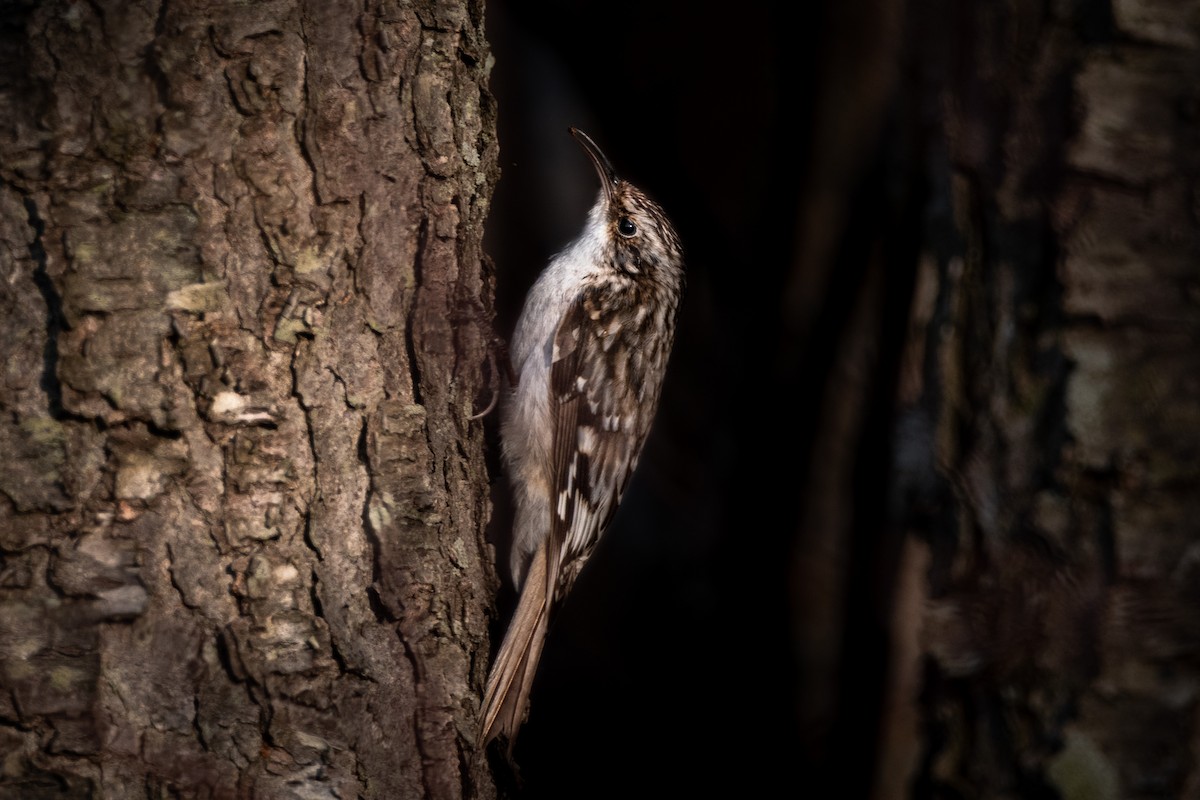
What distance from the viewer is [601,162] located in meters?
2.83

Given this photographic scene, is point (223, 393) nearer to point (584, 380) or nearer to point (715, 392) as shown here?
point (584, 380)

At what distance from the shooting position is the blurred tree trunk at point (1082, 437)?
7.16 feet

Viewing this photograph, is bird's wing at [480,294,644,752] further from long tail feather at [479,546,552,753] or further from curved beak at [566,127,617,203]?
curved beak at [566,127,617,203]

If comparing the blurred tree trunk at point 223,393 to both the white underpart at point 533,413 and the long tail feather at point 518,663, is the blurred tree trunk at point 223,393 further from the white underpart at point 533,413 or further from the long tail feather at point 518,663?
the white underpart at point 533,413

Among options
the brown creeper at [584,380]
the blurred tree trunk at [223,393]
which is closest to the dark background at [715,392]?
the brown creeper at [584,380]

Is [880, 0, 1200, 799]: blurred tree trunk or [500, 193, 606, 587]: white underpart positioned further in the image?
[500, 193, 606, 587]: white underpart

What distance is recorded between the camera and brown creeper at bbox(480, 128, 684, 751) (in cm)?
262

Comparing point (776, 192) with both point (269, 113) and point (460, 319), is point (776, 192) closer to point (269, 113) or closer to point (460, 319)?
point (460, 319)

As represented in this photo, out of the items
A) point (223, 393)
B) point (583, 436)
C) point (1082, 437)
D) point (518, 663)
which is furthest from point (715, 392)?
point (223, 393)

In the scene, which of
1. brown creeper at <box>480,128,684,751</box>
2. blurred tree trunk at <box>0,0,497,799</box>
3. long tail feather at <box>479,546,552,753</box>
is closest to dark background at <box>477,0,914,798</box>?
brown creeper at <box>480,128,684,751</box>

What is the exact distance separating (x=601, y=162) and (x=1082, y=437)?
145cm

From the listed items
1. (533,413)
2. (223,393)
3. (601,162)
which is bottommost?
(533,413)

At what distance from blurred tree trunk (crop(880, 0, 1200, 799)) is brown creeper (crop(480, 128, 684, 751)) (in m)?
0.92

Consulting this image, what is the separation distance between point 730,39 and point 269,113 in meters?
2.62
